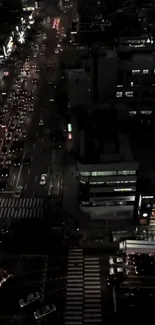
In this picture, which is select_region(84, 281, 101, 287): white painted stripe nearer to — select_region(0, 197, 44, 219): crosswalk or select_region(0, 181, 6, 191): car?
select_region(0, 197, 44, 219): crosswalk

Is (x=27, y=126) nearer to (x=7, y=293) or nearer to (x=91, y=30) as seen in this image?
(x=91, y=30)

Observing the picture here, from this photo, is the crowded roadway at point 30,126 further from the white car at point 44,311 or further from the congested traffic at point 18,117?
the white car at point 44,311

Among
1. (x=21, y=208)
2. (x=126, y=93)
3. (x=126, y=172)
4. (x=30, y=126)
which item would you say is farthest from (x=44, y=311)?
(x=30, y=126)

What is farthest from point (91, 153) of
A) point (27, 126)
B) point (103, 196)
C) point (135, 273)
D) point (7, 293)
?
point (27, 126)

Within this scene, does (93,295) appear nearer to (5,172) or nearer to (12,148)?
(5,172)

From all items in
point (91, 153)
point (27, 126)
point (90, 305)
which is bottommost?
point (90, 305)

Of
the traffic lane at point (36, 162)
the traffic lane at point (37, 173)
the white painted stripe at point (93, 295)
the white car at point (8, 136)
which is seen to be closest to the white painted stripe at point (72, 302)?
the white painted stripe at point (93, 295)
